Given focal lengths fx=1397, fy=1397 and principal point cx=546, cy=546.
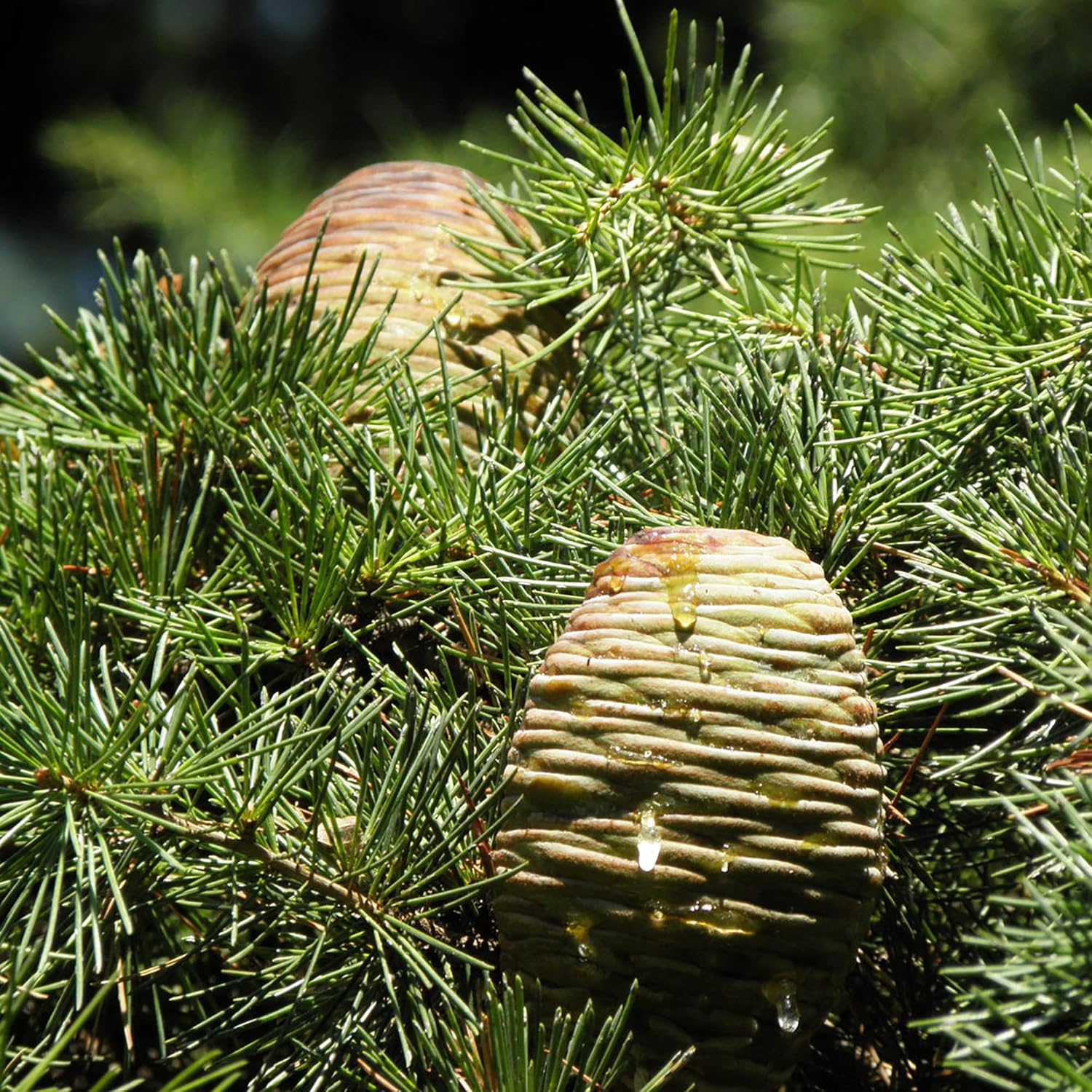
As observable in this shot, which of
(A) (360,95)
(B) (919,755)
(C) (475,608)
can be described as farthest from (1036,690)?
(A) (360,95)

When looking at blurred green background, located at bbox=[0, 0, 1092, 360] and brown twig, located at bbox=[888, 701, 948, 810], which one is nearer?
brown twig, located at bbox=[888, 701, 948, 810]

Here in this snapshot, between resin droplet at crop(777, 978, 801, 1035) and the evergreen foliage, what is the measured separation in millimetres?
42

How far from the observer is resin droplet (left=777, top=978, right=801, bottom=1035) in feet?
1.07

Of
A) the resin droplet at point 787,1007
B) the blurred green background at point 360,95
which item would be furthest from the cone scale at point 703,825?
the blurred green background at point 360,95

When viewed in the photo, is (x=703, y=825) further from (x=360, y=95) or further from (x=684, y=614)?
(x=360, y=95)

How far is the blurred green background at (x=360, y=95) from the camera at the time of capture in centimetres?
194

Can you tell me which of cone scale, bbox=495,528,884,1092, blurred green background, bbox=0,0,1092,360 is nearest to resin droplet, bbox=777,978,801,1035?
cone scale, bbox=495,528,884,1092

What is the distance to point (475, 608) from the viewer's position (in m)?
0.42

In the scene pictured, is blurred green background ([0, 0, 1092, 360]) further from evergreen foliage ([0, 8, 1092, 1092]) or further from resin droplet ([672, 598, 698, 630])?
resin droplet ([672, 598, 698, 630])

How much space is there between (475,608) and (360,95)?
310 centimetres

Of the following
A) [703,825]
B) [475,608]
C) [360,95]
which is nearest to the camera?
[703,825]

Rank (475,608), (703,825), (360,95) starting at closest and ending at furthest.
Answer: (703,825) < (475,608) < (360,95)

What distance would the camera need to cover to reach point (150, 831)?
0.35m

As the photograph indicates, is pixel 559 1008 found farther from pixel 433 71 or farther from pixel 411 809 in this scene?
pixel 433 71
